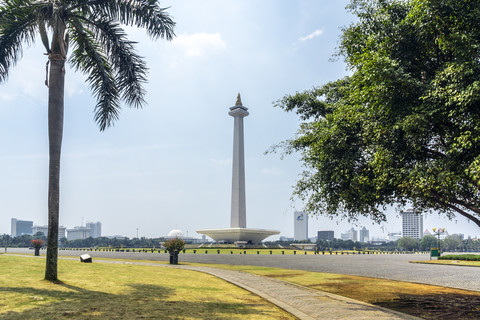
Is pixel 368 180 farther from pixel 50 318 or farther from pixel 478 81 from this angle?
pixel 50 318

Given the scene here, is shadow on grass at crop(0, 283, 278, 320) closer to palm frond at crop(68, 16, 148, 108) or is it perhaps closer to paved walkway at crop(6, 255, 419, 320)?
paved walkway at crop(6, 255, 419, 320)

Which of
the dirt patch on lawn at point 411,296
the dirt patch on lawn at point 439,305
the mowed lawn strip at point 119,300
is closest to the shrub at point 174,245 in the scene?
the dirt patch on lawn at point 411,296

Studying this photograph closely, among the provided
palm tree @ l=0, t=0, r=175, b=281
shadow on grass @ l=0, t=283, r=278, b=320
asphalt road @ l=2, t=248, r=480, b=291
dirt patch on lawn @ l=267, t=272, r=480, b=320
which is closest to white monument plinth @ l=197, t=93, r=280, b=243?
asphalt road @ l=2, t=248, r=480, b=291

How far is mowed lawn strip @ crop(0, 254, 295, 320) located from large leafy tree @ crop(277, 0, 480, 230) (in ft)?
16.3

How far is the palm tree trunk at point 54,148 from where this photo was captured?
13816mm

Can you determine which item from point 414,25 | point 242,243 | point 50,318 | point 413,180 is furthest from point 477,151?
point 242,243

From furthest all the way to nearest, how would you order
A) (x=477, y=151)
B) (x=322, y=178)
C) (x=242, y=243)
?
(x=242, y=243)
(x=322, y=178)
(x=477, y=151)

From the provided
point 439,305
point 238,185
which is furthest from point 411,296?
point 238,185

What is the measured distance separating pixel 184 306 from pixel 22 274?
8.19m

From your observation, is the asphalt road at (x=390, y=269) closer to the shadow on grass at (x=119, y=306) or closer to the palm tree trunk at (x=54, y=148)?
the shadow on grass at (x=119, y=306)

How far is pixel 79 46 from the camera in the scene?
16516mm

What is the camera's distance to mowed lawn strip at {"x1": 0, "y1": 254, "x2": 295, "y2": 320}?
9.11 metres

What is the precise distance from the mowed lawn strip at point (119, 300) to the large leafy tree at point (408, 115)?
16.3 feet

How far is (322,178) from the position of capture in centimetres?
1419
